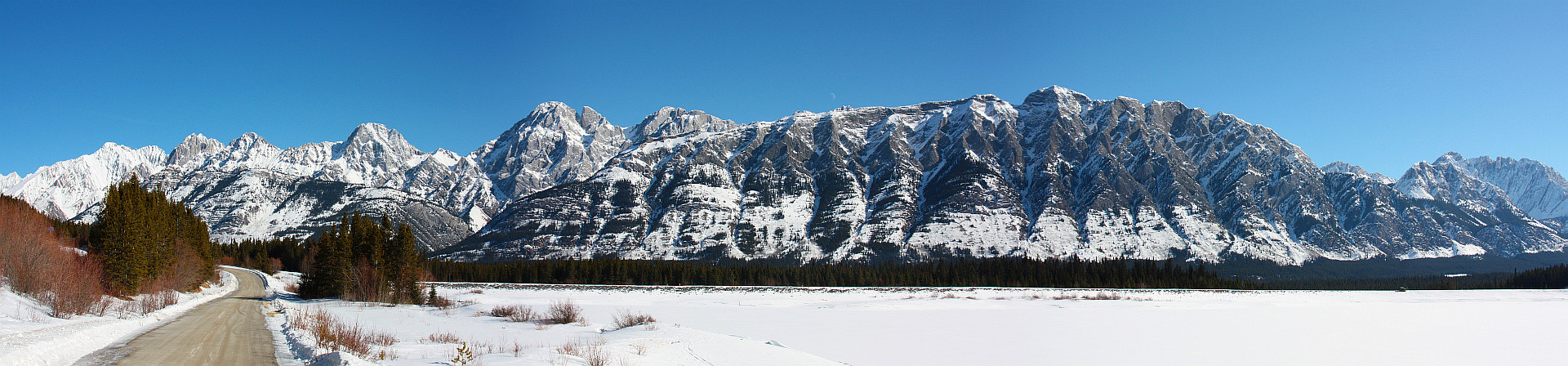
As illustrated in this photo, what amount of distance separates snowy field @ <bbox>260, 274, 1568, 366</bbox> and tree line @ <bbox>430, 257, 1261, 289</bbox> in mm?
66392

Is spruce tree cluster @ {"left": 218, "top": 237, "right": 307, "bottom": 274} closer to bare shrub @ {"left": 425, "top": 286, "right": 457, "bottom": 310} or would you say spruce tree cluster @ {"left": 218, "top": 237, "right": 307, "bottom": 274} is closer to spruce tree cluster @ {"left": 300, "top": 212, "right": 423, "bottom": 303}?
spruce tree cluster @ {"left": 300, "top": 212, "right": 423, "bottom": 303}

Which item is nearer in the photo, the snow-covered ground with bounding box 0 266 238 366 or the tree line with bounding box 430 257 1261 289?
the snow-covered ground with bounding box 0 266 238 366

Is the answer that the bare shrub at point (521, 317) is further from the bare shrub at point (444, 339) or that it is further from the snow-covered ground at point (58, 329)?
the snow-covered ground at point (58, 329)

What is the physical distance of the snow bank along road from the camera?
15.3 metres

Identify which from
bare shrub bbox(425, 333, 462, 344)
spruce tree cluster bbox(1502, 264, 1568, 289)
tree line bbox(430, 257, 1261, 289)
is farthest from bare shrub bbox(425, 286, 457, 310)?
spruce tree cluster bbox(1502, 264, 1568, 289)

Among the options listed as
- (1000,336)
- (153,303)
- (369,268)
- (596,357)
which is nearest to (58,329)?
(153,303)

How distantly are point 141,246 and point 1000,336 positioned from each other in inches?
2064

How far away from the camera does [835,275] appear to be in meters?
Result: 124

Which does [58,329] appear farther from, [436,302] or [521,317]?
[436,302]

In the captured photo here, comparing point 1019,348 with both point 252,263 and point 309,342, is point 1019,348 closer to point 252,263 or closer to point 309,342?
point 309,342

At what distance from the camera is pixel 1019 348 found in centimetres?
2273

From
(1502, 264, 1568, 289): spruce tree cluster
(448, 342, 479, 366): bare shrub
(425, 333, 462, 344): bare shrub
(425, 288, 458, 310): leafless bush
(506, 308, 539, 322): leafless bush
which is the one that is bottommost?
(1502, 264, 1568, 289): spruce tree cluster

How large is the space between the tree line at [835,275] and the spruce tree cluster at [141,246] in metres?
54.7

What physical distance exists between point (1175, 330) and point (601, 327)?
2417 cm
